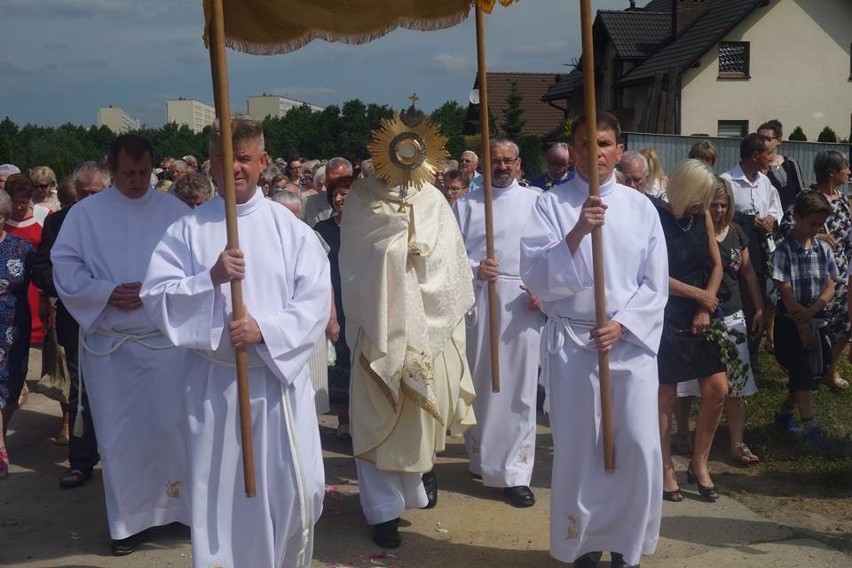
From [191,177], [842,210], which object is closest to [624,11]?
[842,210]

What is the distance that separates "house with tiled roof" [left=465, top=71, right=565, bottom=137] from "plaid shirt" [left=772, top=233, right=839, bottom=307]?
40.9 m

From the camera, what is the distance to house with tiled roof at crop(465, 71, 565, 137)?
165 ft

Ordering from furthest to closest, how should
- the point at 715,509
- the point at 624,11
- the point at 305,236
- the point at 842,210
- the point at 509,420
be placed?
the point at 624,11 < the point at 842,210 < the point at 509,420 < the point at 715,509 < the point at 305,236

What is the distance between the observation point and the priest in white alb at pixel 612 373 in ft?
16.4

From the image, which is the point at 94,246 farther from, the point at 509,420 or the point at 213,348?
the point at 509,420

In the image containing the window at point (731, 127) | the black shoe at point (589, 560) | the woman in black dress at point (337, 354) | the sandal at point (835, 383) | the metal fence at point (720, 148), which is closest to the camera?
the black shoe at point (589, 560)

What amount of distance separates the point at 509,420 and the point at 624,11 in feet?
114

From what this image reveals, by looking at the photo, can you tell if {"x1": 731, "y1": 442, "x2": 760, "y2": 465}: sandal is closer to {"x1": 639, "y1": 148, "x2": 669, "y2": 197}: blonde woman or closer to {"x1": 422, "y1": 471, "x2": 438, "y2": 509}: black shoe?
{"x1": 422, "y1": 471, "x2": 438, "y2": 509}: black shoe

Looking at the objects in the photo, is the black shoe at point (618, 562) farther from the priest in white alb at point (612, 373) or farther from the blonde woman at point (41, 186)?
the blonde woman at point (41, 186)

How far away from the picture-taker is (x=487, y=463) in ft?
21.9

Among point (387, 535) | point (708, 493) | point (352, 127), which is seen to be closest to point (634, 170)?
point (708, 493)

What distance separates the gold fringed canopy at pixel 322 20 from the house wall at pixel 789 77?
28.1 meters

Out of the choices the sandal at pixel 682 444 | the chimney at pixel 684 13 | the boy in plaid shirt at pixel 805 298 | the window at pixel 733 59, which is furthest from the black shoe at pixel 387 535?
the chimney at pixel 684 13

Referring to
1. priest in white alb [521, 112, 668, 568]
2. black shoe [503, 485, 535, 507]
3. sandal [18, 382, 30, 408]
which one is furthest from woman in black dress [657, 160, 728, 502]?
sandal [18, 382, 30, 408]
